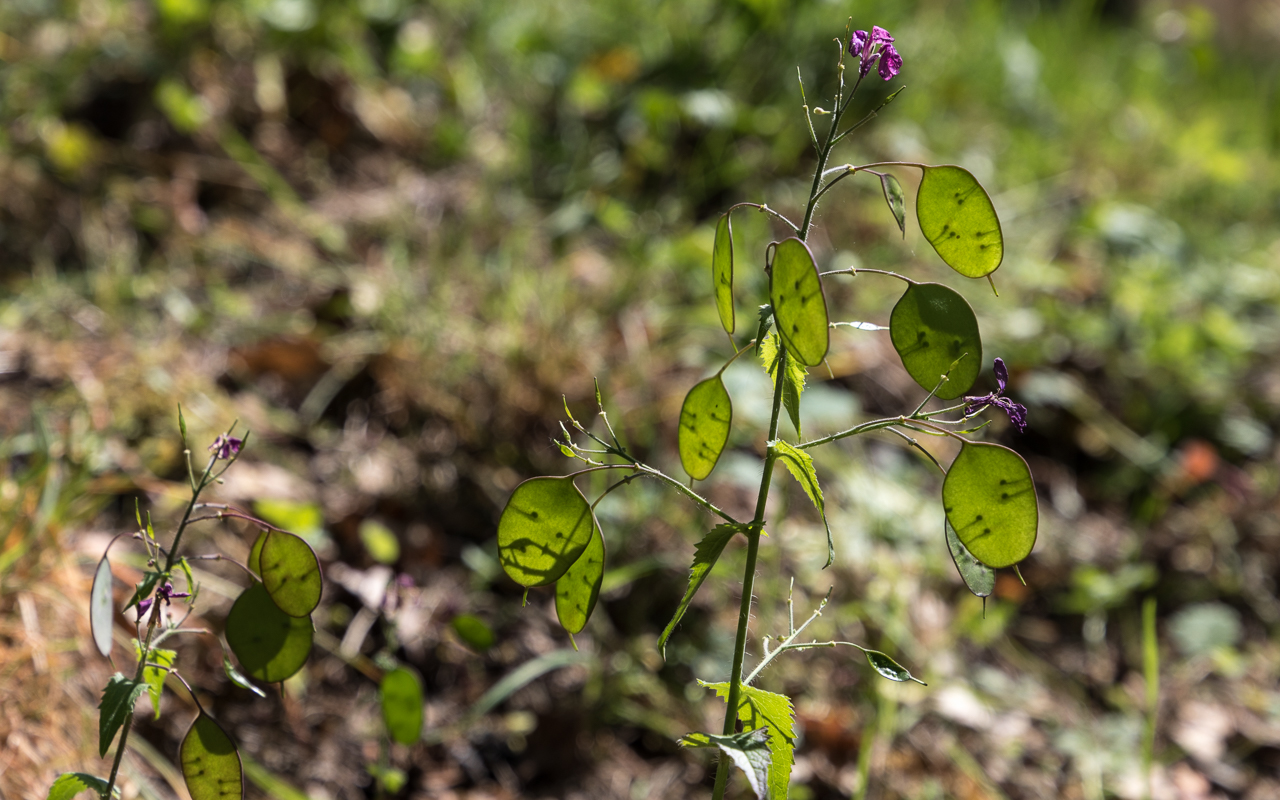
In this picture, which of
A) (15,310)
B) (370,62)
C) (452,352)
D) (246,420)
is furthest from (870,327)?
(370,62)

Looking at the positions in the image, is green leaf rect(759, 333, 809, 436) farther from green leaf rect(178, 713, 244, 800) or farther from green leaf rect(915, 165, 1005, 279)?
green leaf rect(178, 713, 244, 800)

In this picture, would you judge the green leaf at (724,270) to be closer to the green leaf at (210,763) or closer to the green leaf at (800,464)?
the green leaf at (800,464)

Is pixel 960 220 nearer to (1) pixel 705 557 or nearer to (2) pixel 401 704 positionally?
(1) pixel 705 557

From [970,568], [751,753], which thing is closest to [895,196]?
[970,568]

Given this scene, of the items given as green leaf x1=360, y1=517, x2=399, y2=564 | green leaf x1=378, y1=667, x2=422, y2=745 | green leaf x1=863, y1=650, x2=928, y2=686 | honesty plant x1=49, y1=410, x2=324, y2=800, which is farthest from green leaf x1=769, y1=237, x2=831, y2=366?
green leaf x1=360, y1=517, x2=399, y2=564

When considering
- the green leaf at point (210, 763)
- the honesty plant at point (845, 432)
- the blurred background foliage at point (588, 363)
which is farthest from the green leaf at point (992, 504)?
the green leaf at point (210, 763)

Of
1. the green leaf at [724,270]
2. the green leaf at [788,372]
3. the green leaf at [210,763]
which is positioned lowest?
the green leaf at [210,763]

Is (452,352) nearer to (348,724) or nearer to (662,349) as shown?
(662,349)
